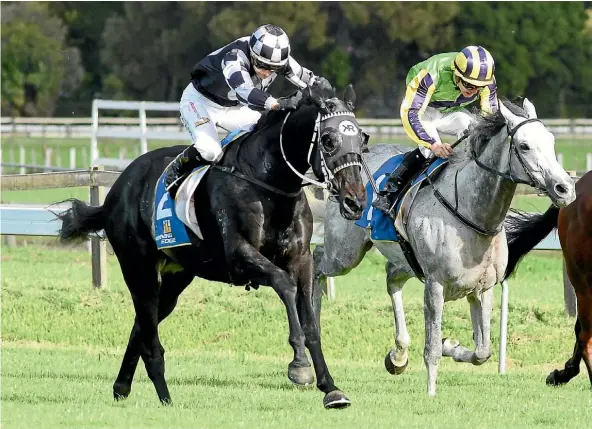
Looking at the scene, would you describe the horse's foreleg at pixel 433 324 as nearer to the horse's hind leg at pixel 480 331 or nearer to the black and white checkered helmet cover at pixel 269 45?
the horse's hind leg at pixel 480 331

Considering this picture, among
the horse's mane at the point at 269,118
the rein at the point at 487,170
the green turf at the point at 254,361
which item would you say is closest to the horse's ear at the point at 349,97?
the horse's mane at the point at 269,118

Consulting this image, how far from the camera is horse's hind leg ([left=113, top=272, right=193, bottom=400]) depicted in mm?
8766

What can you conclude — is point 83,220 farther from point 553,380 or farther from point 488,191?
point 553,380

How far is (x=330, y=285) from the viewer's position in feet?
42.9

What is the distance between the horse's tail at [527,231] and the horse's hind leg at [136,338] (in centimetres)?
250

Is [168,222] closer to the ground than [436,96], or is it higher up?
closer to the ground

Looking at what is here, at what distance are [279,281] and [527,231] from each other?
2962 mm

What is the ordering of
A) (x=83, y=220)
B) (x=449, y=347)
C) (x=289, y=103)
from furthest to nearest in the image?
(x=83, y=220), (x=449, y=347), (x=289, y=103)

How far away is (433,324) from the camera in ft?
29.3

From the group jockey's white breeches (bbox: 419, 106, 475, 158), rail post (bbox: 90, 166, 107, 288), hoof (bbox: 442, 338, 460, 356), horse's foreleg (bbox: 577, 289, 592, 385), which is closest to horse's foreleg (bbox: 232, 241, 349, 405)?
hoof (bbox: 442, 338, 460, 356)

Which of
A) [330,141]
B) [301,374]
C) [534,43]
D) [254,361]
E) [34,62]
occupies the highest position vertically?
[534,43]

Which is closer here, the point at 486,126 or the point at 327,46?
the point at 486,126

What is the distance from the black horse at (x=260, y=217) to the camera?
7.64 meters

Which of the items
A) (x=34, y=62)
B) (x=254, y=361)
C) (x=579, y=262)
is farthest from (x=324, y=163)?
(x=34, y=62)
